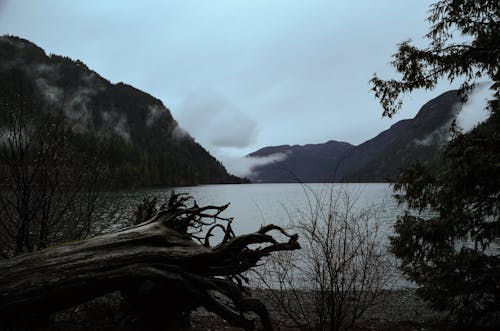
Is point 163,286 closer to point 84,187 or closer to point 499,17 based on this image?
point 84,187

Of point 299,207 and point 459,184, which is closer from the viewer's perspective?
point 459,184

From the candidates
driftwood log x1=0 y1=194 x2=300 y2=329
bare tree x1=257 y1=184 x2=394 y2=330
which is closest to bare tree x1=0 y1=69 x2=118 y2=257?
driftwood log x1=0 y1=194 x2=300 y2=329

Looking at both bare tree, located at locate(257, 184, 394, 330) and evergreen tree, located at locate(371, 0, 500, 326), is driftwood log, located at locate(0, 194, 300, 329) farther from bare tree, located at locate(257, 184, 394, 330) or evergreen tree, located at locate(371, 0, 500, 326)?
evergreen tree, located at locate(371, 0, 500, 326)

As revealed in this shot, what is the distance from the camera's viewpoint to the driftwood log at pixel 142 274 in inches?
157

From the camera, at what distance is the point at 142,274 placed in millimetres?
4332

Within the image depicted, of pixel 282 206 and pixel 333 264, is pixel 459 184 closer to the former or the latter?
pixel 333 264

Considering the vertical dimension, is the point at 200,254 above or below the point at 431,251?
above

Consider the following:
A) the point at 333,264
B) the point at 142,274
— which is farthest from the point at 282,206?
the point at 142,274

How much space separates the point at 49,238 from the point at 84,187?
53.9 inches

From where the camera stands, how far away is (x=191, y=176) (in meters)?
177

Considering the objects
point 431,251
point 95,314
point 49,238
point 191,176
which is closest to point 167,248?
point 95,314

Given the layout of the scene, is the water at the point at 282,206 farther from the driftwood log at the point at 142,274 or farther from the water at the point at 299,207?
the driftwood log at the point at 142,274

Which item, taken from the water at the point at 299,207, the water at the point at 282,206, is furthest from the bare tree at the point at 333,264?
the water at the point at 282,206

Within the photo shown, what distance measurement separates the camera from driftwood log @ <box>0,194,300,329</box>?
3977mm
